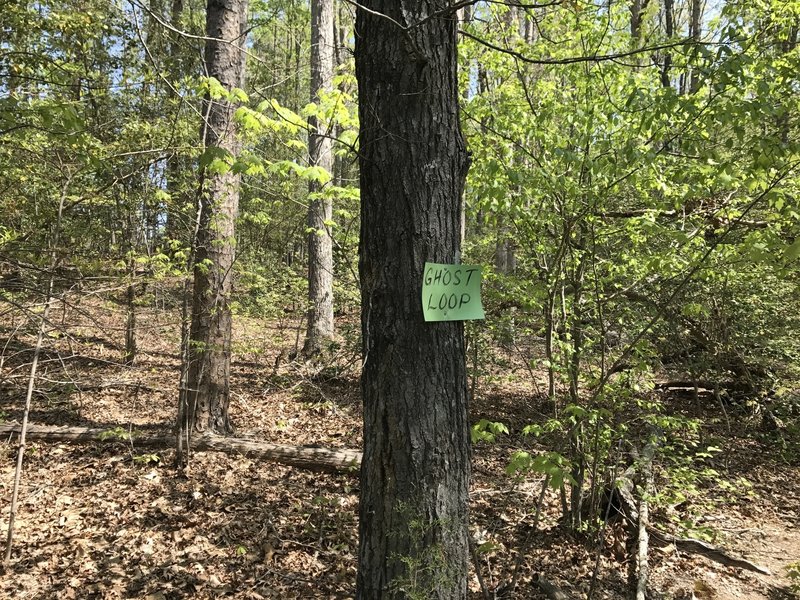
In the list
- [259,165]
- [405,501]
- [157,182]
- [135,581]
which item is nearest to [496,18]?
[259,165]

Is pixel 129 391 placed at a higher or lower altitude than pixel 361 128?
lower

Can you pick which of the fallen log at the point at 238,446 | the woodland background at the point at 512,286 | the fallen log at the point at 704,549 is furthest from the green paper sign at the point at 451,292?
the fallen log at the point at 238,446

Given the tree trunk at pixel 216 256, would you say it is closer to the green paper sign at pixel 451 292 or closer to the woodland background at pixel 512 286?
the woodland background at pixel 512 286

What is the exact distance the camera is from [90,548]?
339cm

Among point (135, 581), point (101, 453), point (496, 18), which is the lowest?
point (135, 581)

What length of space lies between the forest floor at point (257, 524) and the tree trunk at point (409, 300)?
652mm

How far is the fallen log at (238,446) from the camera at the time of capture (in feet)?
15.1

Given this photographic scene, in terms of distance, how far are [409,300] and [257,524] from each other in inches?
114

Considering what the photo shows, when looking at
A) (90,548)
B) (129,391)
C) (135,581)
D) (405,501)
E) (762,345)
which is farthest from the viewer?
(129,391)

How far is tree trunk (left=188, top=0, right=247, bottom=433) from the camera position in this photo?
441cm

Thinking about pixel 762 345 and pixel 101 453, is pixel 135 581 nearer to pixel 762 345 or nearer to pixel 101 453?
pixel 101 453

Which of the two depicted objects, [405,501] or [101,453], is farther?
[101,453]

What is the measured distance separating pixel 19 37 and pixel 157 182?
1.76m

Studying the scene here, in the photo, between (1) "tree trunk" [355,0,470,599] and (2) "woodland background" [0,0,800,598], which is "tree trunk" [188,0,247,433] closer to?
(2) "woodland background" [0,0,800,598]
